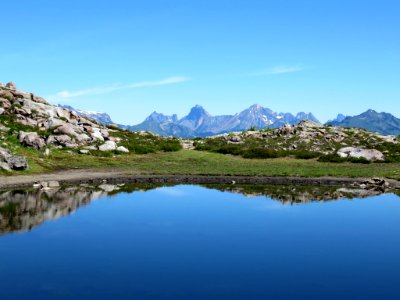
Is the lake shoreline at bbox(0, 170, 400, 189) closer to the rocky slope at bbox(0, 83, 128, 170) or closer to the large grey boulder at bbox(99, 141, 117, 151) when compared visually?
the rocky slope at bbox(0, 83, 128, 170)

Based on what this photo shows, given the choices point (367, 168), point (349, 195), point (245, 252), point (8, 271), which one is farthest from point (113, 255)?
point (367, 168)

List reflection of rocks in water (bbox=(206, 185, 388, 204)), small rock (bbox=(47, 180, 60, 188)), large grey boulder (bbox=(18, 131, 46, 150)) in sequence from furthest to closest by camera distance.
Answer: large grey boulder (bbox=(18, 131, 46, 150)) < small rock (bbox=(47, 180, 60, 188)) < reflection of rocks in water (bbox=(206, 185, 388, 204))

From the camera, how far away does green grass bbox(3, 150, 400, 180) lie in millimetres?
65875

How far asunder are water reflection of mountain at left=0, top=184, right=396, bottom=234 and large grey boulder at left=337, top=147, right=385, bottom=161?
2673 cm

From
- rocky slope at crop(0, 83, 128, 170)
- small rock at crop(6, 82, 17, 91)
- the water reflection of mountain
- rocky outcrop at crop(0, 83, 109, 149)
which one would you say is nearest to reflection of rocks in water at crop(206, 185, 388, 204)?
the water reflection of mountain

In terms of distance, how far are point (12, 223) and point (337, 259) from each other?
2370 cm

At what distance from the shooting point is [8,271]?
23594 mm

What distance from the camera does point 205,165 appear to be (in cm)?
7531

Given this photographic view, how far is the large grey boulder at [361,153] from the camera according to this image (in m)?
80.6

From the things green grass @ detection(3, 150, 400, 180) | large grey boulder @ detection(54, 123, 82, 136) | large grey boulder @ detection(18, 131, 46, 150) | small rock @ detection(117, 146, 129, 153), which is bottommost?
green grass @ detection(3, 150, 400, 180)

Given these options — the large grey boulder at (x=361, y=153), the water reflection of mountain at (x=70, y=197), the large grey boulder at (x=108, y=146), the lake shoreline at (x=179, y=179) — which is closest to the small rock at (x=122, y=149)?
the large grey boulder at (x=108, y=146)

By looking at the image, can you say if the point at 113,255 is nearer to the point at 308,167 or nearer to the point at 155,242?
the point at 155,242

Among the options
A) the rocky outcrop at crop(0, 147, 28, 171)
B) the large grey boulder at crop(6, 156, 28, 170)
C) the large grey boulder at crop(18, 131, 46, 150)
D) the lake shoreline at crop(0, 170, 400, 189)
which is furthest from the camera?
the large grey boulder at crop(18, 131, 46, 150)

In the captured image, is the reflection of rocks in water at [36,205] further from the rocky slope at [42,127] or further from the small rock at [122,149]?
the small rock at [122,149]
